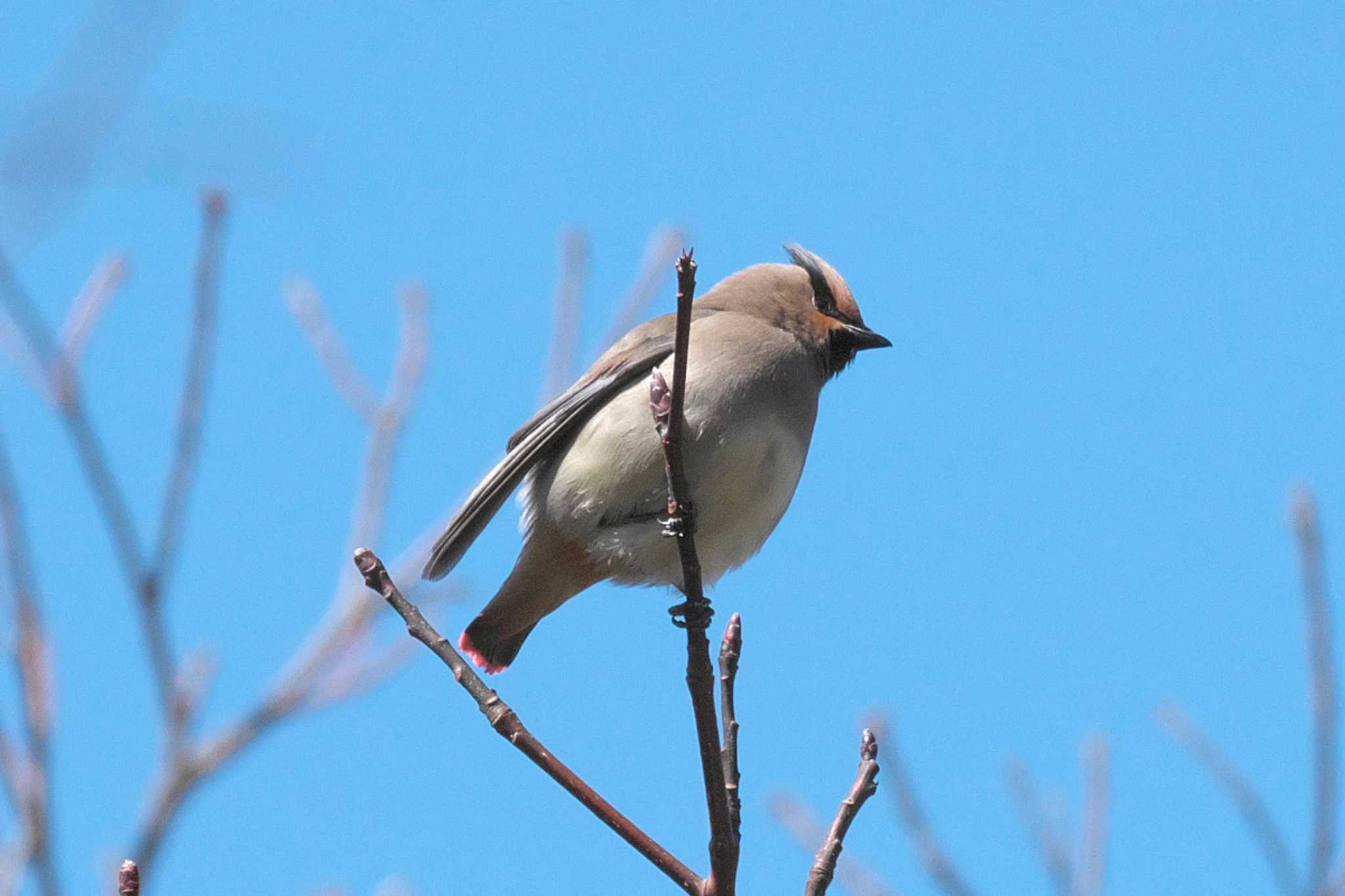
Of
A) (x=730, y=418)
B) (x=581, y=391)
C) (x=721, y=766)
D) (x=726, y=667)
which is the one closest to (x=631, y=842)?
(x=721, y=766)

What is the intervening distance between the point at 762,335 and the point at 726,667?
2105mm

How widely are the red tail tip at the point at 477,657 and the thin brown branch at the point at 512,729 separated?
2200mm

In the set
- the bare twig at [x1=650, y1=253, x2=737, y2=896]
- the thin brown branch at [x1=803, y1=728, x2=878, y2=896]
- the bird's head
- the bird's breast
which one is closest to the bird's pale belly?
the bird's breast

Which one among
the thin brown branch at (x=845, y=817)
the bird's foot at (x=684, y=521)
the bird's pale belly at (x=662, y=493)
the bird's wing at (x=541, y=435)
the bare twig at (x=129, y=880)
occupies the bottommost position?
the thin brown branch at (x=845, y=817)

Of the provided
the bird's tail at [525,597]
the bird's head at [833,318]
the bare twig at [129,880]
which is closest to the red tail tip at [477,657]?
the bird's tail at [525,597]

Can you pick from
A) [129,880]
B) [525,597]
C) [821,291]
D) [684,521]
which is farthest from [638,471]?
[129,880]

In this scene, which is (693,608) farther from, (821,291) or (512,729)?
(821,291)

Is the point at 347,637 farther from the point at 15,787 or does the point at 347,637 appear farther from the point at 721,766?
the point at 721,766

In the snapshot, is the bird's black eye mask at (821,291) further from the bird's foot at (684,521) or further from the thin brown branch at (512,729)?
the thin brown branch at (512,729)

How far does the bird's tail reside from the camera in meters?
5.44

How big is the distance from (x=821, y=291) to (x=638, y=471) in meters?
1.46

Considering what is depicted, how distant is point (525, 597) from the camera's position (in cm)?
553

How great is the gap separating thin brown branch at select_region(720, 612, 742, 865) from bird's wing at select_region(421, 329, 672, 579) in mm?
1564

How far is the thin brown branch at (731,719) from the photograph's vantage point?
3.33 metres
